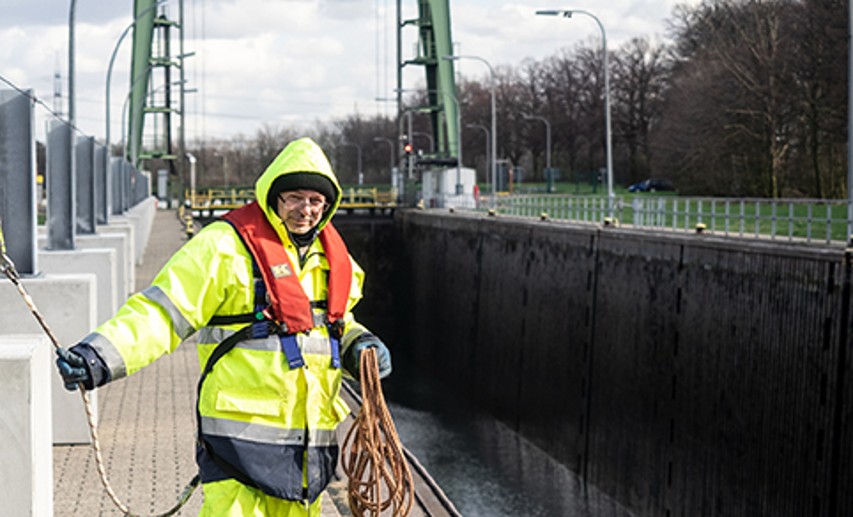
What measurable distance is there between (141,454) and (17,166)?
2.23 m

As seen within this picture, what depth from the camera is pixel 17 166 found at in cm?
970

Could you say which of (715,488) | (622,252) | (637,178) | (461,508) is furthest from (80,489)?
(637,178)

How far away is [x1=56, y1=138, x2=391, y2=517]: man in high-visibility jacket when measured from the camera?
184 inches

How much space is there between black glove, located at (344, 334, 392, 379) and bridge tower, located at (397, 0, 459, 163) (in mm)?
51503

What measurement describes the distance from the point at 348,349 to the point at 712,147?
4136 centimetres

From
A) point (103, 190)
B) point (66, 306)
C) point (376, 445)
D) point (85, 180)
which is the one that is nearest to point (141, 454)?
point (66, 306)

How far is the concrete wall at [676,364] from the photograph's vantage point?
15.1m

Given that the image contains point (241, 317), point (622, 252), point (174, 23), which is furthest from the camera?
point (174, 23)

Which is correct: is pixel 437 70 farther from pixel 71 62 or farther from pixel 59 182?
pixel 59 182

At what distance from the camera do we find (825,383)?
48.8 feet

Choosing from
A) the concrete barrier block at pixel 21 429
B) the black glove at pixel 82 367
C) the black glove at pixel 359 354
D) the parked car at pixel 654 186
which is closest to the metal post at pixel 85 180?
the concrete barrier block at pixel 21 429

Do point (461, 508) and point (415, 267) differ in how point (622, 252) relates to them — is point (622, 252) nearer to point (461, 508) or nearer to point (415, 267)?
point (461, 508)

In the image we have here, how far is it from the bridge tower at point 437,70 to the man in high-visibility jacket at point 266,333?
169 ft

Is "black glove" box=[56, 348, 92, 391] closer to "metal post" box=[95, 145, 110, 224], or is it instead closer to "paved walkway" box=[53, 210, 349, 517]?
"paved walkway" box=[53, 210, 349, 517]
